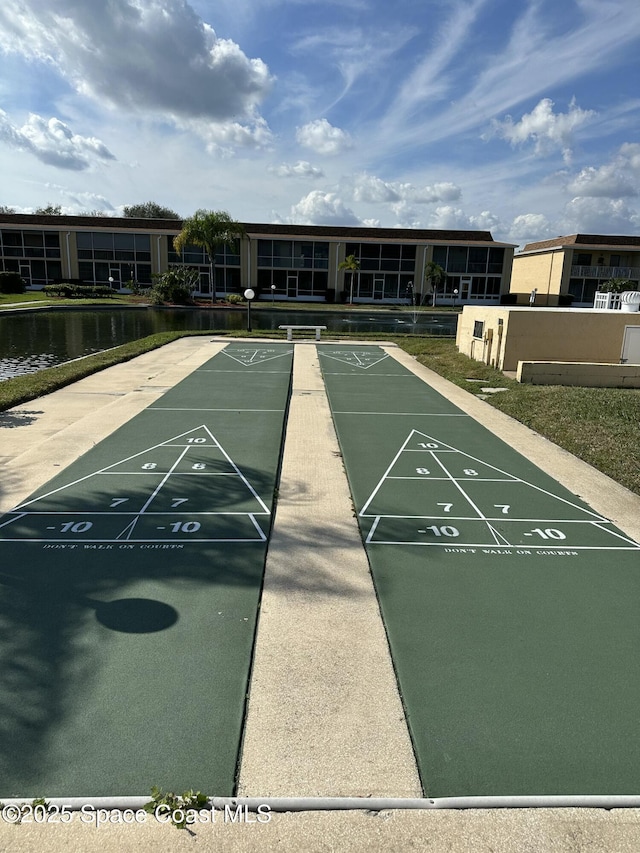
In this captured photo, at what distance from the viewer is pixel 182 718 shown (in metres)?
3.46

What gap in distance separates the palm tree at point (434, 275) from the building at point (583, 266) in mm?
7826

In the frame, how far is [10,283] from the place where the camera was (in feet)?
159

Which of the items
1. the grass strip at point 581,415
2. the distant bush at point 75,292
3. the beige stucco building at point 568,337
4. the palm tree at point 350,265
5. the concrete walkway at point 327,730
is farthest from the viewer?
the palm tree at point 350,265

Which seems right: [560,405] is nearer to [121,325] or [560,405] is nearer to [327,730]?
[327,730]

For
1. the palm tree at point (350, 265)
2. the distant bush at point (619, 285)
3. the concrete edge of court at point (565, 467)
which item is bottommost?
the concrete edge of court at point (565, 467)

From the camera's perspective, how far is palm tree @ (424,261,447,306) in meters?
54.4

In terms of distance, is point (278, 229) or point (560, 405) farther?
point (278, 229)

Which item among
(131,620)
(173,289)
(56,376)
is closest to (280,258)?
(173,289)

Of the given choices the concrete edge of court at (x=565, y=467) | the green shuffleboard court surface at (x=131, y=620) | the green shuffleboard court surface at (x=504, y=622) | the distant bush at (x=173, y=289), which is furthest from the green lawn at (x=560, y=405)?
the distant bush at (x=173, y=289)

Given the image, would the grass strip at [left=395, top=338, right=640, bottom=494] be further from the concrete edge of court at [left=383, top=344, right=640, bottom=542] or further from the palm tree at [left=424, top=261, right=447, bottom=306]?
the palm tree at [left=424, top=261, right=447, bottom=306]

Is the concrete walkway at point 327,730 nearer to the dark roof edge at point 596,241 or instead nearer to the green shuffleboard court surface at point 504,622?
the green shuffleboard court surface at point 504,622

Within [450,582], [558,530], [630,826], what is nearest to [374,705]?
[630,826]

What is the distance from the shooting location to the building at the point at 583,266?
186 ft

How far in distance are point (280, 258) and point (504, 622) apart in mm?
56805
